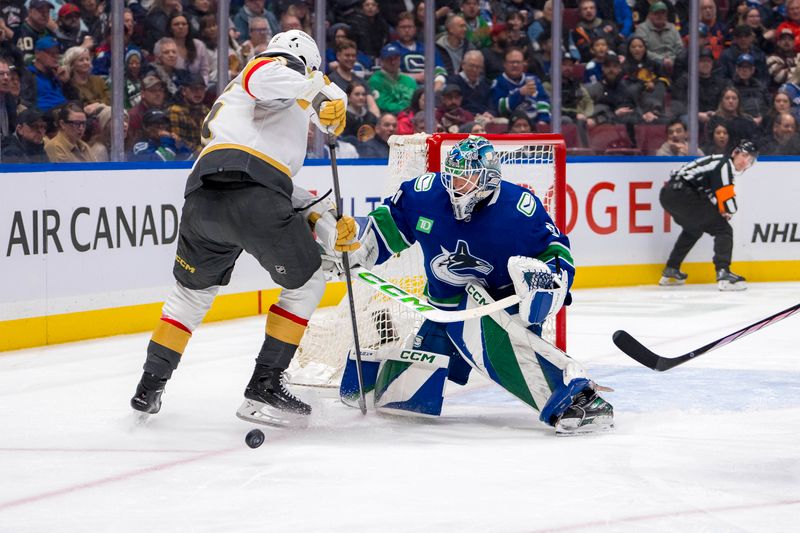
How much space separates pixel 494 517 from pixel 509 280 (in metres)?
1.22

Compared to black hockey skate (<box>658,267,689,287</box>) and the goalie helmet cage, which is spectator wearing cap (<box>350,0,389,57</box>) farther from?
the goalie helmet cage

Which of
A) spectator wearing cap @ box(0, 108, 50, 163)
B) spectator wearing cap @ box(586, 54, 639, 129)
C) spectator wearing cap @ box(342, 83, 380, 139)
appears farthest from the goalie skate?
spectator wearing cap @ box(586, 54, 639, 129)

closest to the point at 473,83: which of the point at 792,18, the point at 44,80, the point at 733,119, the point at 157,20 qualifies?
the point at 733,119

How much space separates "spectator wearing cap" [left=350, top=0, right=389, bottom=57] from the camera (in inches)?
291

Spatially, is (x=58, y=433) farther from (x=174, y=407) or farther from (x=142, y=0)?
(x=142, y=0)

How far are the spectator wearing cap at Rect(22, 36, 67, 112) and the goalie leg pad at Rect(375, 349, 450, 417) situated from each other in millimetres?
2473

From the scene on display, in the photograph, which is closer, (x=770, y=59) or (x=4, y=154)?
(x=4, y=154)

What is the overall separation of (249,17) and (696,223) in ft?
10.2

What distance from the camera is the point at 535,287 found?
3.55 m

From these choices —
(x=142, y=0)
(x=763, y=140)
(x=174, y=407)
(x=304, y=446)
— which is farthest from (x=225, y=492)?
(x=763, y=140)

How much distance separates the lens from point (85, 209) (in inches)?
222

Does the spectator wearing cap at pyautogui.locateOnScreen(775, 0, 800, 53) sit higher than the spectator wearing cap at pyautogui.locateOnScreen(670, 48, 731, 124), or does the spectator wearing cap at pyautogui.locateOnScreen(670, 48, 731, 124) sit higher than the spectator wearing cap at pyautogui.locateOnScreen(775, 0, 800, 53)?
the spectator wearing cap at pyautogui.locateOnScreen(775, 0, 800, 53)

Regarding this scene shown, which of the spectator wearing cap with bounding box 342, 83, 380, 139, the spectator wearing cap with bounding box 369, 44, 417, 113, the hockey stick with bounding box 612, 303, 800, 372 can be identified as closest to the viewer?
the hockey stick with bounding box 612, 303, 800, 372

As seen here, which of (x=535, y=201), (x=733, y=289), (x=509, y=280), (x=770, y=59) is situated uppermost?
(x=770, y=59)
